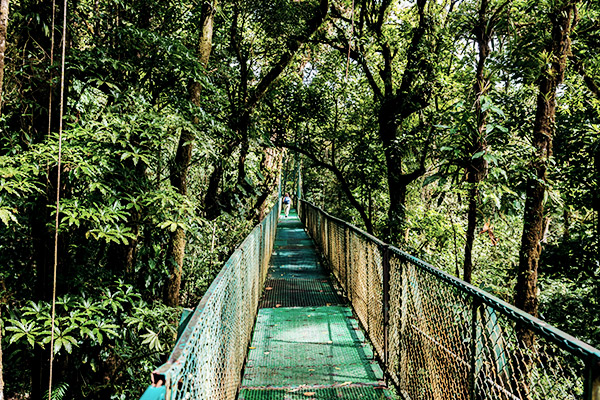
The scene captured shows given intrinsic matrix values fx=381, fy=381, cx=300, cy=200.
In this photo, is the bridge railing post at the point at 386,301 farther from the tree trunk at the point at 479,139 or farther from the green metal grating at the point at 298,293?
the green metal grating at the point at 298,293

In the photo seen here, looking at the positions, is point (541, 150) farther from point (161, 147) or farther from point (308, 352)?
point (161, 147)

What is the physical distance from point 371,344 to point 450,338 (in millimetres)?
2020

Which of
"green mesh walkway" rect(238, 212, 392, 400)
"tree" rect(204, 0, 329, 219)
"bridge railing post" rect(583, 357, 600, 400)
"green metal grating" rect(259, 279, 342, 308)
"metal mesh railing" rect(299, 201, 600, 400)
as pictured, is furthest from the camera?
"tree" rect(204, 0, 329, 219)

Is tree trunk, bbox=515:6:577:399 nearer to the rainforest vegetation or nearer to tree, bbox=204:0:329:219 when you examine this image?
the rainforest vegetation

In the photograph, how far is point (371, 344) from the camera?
450 cm

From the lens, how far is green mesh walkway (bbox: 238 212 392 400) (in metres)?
3.71

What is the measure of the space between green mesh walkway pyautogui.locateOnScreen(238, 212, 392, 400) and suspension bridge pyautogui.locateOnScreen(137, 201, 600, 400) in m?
0.01

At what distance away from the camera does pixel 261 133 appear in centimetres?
755

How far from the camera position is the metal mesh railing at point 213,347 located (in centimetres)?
143

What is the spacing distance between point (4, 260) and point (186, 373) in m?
3.78

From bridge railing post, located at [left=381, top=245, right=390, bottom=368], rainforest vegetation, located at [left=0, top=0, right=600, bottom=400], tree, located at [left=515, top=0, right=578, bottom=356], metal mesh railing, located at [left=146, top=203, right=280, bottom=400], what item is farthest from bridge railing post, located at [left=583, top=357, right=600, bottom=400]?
tree, located at [left=515, top=0, right=578, bottom=356]

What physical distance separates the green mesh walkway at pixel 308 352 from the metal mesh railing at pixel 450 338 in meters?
0.31

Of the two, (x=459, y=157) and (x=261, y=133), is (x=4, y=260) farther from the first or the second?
(x=459, y=157)

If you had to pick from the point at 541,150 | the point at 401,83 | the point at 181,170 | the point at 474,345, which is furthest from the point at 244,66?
the point at 474,345
